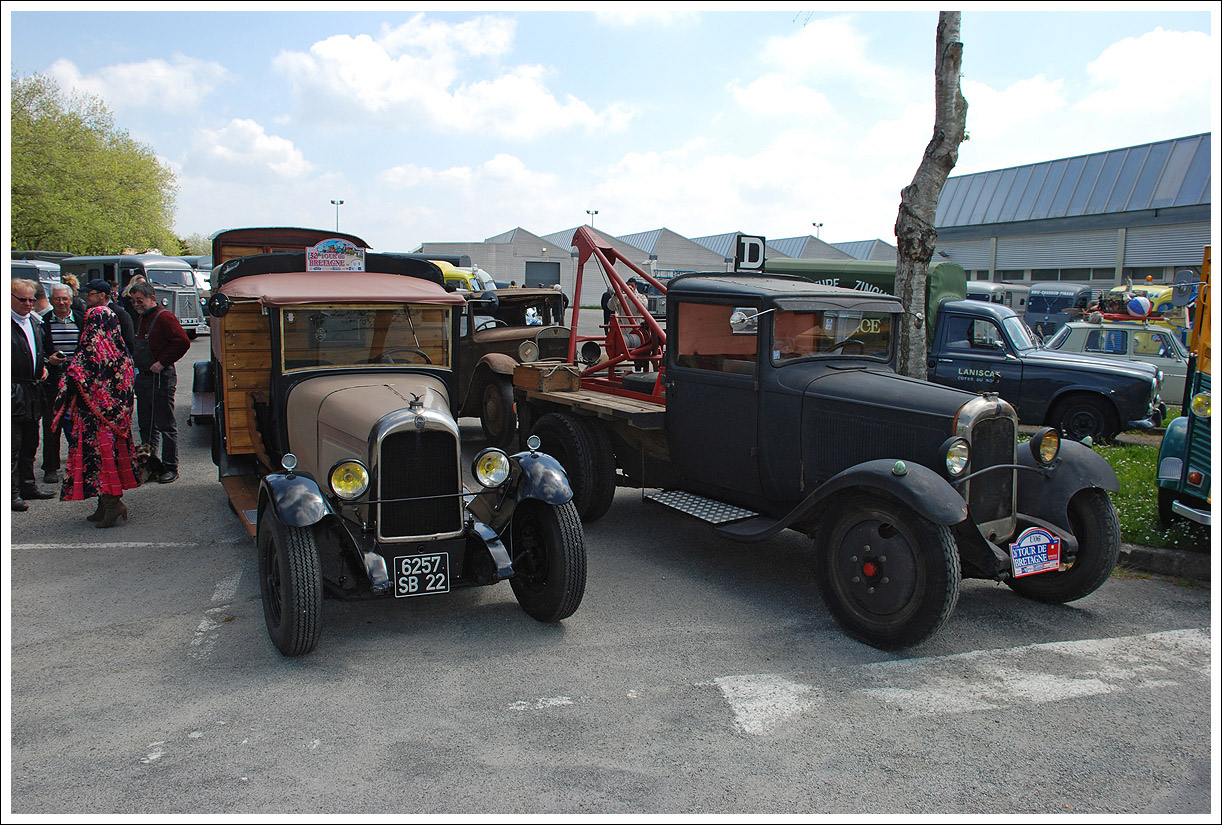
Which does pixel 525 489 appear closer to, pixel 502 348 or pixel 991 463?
pixel 991 463

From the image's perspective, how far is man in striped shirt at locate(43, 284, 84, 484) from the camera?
8062 millimetres

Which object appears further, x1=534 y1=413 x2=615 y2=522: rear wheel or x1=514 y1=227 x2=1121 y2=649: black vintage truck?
x1=534 y1=413 x2=615 y2=522: rear wheel

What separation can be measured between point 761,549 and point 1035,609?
193cm

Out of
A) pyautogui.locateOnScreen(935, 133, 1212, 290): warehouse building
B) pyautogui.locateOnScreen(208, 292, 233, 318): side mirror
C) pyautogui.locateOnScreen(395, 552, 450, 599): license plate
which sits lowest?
pyautogui.locateOnScreen(395, 552, 450, 599): license plate

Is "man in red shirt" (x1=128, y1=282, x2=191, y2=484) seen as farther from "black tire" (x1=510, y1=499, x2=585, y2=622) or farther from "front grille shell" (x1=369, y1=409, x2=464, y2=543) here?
"black tire" (x1=510, y1=499, x2=585, y2=622)

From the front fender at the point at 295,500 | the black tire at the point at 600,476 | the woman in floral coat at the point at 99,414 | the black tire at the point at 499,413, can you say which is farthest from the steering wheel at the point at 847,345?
the woman in floral coat at the point at 99,414

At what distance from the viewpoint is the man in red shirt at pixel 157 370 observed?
27.6 ft

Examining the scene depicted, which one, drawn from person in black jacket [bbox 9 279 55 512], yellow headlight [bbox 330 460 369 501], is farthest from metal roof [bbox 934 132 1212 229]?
yellow headlight [bbox 330 460 369 501]

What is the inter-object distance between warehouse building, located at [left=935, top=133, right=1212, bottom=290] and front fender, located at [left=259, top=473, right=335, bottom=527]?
28.4 m

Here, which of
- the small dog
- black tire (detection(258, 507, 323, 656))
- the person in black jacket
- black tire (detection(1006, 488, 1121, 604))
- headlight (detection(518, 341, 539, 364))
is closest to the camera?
black tire (detection(258, 507, 323, 656))

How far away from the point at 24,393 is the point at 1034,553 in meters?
7.92

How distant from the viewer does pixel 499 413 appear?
32.3ft

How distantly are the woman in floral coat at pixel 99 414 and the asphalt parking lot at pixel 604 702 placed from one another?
0.86 m

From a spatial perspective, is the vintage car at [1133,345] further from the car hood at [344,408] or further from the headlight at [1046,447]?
the car hood at [344,408]
